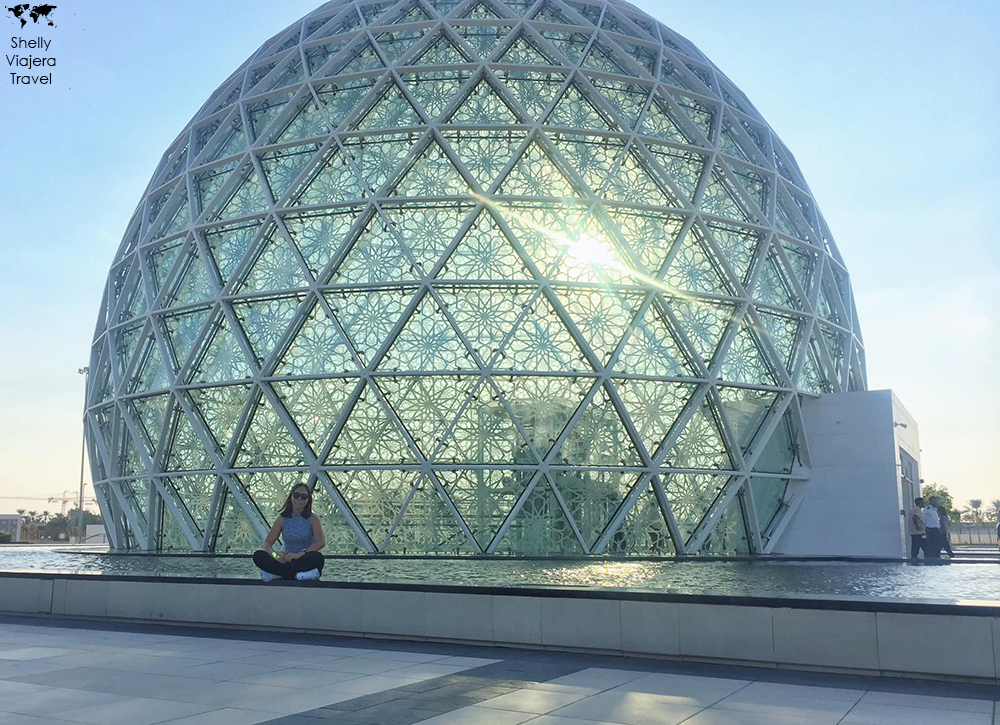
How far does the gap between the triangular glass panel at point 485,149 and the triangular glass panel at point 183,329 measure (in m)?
6.20

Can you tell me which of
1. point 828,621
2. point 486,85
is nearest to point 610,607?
point 828,621

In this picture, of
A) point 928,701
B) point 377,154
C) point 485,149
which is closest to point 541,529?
point 485,149

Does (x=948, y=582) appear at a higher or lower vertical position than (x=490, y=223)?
lower

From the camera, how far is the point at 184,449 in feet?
63.1

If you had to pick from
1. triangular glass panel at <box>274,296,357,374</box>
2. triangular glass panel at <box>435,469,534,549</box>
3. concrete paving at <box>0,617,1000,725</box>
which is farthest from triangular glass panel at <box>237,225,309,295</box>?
concrete paving at <box>0,617,1000,725</box>

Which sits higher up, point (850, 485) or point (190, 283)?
point (190, 283)

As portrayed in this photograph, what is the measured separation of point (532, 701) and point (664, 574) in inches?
287

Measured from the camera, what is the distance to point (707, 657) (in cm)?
683

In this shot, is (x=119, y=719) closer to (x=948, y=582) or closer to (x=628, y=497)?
(x=948, y=582)

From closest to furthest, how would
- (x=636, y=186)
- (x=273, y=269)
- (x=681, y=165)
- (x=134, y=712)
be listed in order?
(x=134, y=712) < (x=273, y=269) < (x=636, y=186) < (x=681, y=165)

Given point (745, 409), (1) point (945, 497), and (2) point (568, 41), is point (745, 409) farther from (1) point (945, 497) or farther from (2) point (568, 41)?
(1) point (945, 497)

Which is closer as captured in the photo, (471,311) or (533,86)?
(471,311)

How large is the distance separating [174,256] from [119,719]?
17.3m

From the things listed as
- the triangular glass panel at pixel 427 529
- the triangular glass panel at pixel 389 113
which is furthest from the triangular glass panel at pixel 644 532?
the triangular glass panel at pixel 389 113
